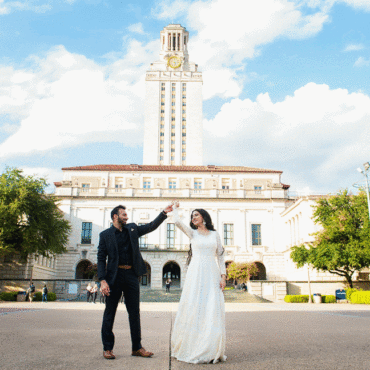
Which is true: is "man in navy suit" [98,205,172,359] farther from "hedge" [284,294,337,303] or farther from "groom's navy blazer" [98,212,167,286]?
"hedge" [284,294,337,303]

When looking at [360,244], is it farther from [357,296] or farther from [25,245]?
[25,245]

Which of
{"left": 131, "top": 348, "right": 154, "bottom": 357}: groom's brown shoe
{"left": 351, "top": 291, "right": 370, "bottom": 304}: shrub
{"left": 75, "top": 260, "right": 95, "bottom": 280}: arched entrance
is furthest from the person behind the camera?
{"left": 75, "top": 260, "right": 95, "bottom": 280}: arched entrance

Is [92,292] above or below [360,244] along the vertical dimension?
below

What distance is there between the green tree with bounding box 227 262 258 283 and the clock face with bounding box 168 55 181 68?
57.4 meters

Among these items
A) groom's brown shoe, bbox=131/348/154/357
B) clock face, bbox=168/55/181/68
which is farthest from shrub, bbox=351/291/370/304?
clock face, bbox=168/55/181/68

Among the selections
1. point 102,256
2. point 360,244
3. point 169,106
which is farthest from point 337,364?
point 169,106

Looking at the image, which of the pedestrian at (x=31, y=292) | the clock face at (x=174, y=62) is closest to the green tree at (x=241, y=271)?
the pedestrian at (x=31, y=292)

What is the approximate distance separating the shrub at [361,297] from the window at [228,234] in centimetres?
2562

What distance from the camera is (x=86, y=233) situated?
5378 centimetres

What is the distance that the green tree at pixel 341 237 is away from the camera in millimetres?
30953

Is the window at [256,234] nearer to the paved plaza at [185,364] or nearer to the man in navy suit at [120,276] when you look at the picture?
the paved plaza at [185,364]

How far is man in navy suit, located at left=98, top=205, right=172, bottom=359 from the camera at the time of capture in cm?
571

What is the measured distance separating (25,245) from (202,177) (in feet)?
100

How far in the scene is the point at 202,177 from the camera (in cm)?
5850
